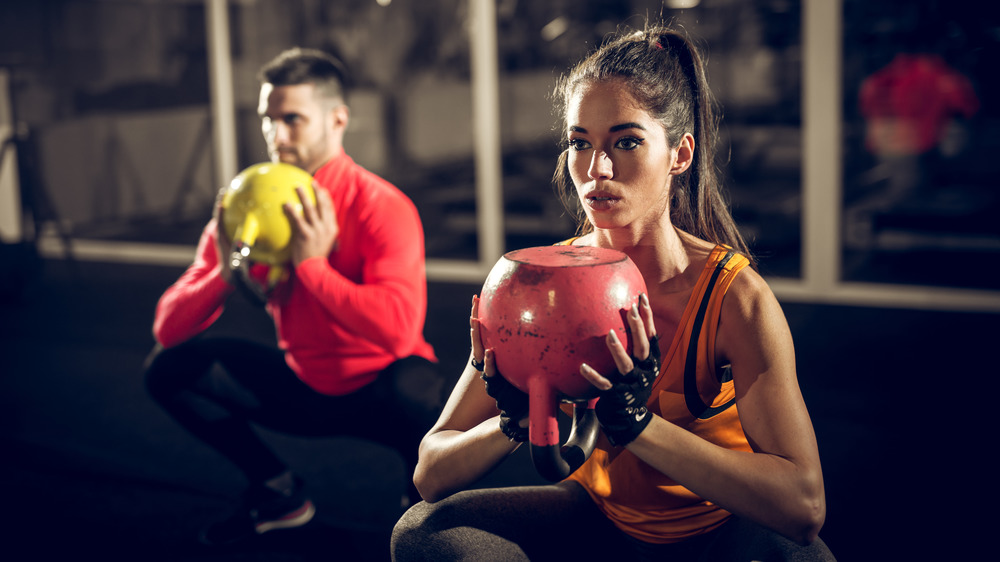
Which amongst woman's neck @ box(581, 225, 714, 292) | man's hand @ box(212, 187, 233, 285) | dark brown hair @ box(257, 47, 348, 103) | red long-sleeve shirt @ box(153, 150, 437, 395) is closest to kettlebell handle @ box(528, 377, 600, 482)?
woman's neck @ box(581, 225, 714, 292)

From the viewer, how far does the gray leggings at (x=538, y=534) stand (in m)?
1.27

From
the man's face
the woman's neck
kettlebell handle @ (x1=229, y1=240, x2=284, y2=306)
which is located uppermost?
the man's face

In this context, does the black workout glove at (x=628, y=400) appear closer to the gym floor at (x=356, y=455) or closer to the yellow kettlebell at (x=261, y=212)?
the yellow kettlebell at (x=261, y=212)

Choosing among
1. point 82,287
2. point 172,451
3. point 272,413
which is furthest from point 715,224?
point 82,287

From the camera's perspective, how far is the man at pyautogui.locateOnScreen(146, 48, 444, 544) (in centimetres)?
208

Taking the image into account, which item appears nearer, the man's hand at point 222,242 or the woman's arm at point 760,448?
the woman's arm at point 760,448

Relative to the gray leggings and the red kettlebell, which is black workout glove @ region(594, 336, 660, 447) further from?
the gray leggings

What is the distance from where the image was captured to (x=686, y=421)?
1300mm

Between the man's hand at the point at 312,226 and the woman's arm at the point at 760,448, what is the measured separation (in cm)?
106

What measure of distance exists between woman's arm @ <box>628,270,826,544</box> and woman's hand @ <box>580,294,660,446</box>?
0.04 m

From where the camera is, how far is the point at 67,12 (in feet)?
21.8

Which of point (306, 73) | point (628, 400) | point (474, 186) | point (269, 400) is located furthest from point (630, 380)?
point (474, 186)

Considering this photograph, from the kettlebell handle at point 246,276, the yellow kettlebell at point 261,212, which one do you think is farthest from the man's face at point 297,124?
the kettlebell handle at point 246,276

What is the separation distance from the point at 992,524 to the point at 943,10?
304 cm
